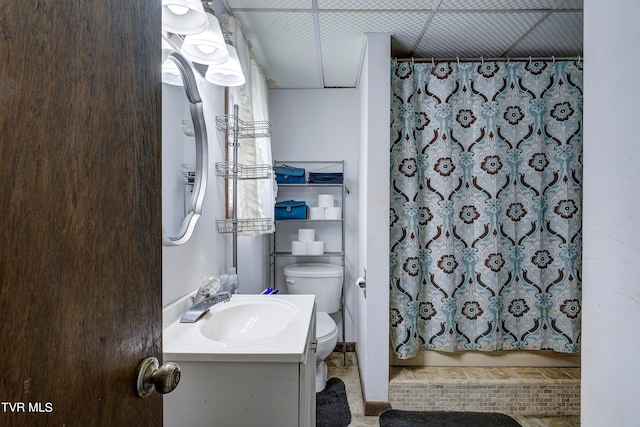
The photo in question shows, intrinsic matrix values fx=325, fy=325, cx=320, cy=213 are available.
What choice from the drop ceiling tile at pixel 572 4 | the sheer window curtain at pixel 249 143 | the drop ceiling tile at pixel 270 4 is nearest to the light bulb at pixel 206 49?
the sheer window curtain at pixel 249 143

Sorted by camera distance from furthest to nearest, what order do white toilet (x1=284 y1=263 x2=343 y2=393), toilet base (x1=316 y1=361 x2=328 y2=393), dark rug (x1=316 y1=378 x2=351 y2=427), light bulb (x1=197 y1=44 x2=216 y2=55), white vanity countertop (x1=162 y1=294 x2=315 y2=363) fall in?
white toilet (x1=284 y1=263 x2=343 y2=393) < toilet base (x1=316 y1=361 x2=328 y2=393) < dark rug (x1=316 y1=378 x2=351 y2=427) < light bulb (x1=197 y1=44 x2=216 y2=55) < white vanity countertop (x1=162 y1=294 x2=315 y2=363)

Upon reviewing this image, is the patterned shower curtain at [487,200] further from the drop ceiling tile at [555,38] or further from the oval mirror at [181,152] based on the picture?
the oval mirror at [181,152]

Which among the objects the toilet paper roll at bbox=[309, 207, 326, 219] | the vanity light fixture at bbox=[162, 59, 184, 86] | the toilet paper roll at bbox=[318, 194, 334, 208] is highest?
the vanity light fixture at bbox=[162, 59, 184, 86]

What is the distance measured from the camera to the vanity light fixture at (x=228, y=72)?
138cm

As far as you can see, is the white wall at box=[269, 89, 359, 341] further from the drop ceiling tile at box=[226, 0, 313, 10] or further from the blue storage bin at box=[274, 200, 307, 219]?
the drop ceiling tile at box=[226, 0, 313, 10]

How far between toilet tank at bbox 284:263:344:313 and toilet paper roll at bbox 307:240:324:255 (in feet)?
0.45

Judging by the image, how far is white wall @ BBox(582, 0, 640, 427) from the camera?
0.64 m

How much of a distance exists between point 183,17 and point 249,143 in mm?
791

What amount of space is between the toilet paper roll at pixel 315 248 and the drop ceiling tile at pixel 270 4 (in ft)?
5.03

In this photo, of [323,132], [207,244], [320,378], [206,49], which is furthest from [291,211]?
[206,49]

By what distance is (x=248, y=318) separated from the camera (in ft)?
4.34

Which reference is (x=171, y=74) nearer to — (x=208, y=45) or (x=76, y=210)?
(x=208, y=45)

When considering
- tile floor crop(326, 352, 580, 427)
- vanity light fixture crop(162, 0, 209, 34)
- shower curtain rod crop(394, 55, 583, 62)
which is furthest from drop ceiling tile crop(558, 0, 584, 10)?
tile floor crop(326, 352, 580, 427)

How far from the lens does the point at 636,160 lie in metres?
0.63
